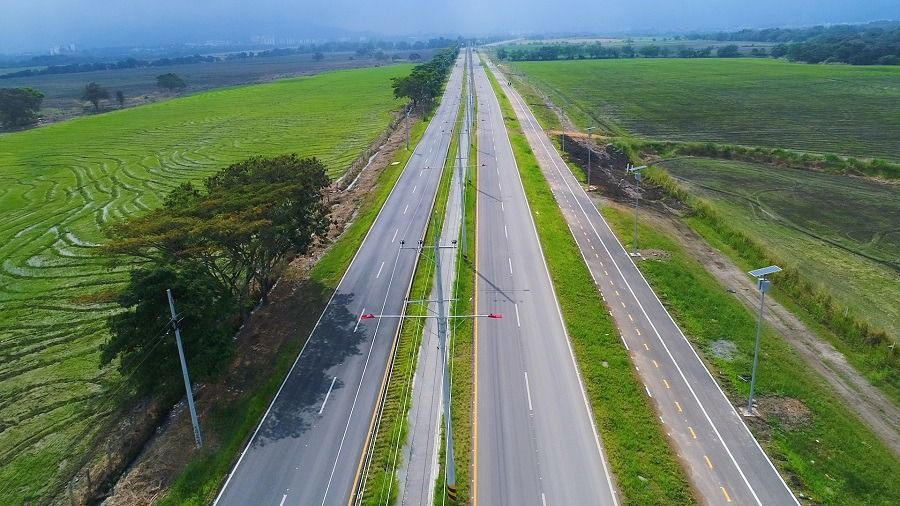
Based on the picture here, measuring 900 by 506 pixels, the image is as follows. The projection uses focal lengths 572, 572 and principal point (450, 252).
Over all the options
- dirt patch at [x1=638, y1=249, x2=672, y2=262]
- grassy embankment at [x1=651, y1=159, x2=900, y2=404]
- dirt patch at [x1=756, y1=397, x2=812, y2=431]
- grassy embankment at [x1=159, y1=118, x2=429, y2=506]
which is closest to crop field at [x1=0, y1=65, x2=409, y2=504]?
grassy embankment at [x1=159, y1=118, x2=429, y2=506]

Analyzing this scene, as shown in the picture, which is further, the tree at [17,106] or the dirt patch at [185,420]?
the tree at [17,106]

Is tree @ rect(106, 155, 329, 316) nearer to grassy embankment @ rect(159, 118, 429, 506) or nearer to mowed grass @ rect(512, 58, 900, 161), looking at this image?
grassy embankment @ rect(159, 118, 429, 506)

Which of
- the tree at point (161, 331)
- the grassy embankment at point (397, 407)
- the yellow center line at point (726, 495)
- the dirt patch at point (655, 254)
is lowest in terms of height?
the yellow center line at point (726, 495)

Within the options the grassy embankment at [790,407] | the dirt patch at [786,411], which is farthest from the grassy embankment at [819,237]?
the dirt patch at [786,411]

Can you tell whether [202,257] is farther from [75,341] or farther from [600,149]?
[600,149]

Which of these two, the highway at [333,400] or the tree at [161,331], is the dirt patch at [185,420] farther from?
the tree at [161,331]

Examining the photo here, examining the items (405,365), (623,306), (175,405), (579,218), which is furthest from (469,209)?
(175,405)

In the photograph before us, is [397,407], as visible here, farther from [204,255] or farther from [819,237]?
[819,237]
